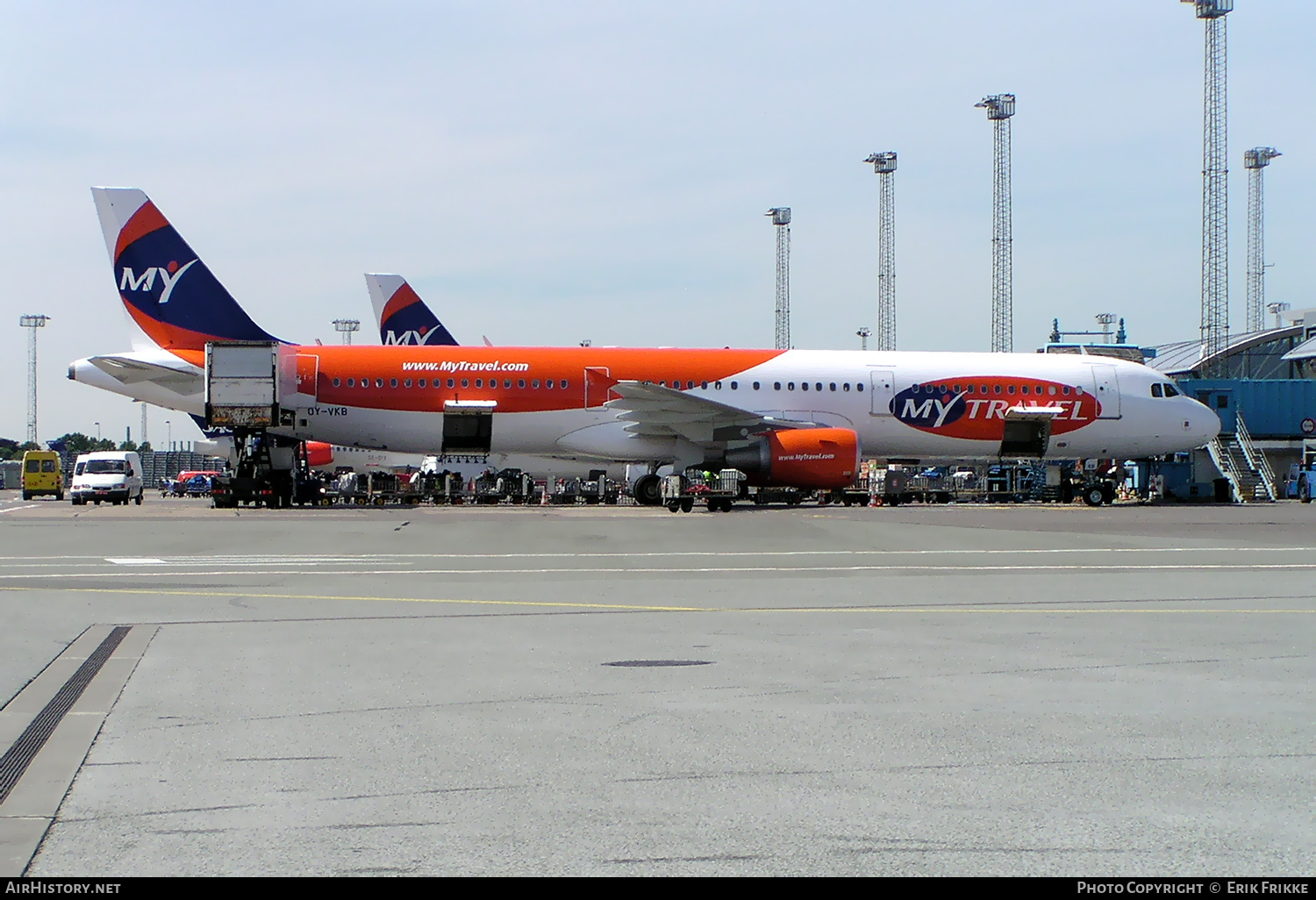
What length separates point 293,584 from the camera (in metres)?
14.4

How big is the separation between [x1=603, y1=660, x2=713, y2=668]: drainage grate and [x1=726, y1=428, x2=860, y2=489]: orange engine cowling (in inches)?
957

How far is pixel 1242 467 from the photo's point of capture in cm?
4725

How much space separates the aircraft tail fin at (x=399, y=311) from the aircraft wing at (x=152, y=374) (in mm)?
17667

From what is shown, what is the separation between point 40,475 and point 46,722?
58671mm

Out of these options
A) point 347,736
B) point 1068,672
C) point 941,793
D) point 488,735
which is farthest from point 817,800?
point 1068,672

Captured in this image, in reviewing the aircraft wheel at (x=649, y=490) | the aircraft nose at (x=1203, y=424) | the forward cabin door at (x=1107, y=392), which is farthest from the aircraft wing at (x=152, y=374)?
the aircraft nose at (x=1203, y=424)

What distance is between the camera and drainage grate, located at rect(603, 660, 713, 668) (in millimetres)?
8641

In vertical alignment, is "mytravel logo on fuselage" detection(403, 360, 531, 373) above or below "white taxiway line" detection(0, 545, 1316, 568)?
above

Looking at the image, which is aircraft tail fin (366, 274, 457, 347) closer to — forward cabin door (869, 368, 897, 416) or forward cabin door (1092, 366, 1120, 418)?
forward cabin door (869, 368, 897, 416)

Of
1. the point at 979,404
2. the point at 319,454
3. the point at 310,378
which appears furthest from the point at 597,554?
the point at 319,454

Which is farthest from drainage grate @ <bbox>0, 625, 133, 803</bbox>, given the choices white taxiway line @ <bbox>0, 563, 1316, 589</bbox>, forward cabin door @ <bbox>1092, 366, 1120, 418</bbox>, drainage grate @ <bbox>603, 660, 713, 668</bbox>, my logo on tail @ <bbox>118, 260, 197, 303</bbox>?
forward cabin door @ <bbox>1092, 366, 1120, 418</bbox>

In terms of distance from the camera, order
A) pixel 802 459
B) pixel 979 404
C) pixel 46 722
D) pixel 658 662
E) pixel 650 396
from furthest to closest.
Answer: pixel 979 404
pixel 650 396
pixel 802 459
pixel 658 662
pixel 46 722

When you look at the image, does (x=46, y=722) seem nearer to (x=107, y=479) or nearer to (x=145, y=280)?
(x=145, y=280)

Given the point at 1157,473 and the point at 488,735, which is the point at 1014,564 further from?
the point at 1157,473
